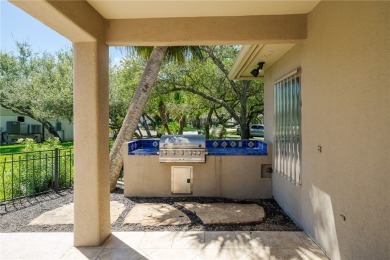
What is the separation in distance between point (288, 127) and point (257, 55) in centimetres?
170

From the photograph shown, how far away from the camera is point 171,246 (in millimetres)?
4020

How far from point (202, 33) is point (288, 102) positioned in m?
2.33

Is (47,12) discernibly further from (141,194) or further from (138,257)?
(141,194)

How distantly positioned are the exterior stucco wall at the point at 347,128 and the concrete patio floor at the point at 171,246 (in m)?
0.44

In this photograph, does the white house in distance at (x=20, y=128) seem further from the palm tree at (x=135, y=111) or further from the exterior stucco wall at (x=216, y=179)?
the exterior stucco wall at (x=216, y=179)

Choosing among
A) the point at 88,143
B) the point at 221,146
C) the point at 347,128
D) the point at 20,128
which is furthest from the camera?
the point at 20,128

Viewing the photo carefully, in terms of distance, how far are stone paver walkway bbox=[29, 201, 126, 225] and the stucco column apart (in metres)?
1.11

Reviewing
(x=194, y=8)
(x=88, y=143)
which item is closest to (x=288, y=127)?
(x=194, y=8)

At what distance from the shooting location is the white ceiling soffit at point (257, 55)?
200 inches

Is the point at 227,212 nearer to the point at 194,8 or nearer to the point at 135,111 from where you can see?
the point at 135,111

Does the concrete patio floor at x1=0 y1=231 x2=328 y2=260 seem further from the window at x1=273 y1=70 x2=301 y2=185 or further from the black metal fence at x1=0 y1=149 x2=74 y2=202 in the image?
the black metal fence at x1=0 y1=149 x2=74 y2=202

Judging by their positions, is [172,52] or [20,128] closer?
[172,52]

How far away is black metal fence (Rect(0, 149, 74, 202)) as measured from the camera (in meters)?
6.39

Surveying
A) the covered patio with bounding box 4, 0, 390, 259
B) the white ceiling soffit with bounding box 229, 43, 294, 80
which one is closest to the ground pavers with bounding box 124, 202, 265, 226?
the covered patio with bounding box 4, 0, 390, 259
